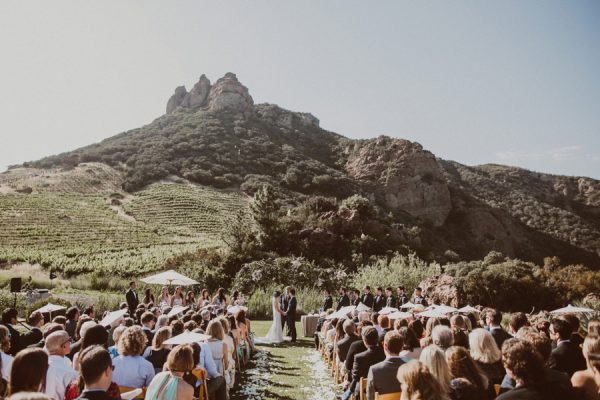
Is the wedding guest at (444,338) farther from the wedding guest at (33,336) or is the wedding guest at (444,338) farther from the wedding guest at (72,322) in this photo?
the wedding guest at (72,322)

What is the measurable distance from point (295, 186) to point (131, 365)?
6782 cm

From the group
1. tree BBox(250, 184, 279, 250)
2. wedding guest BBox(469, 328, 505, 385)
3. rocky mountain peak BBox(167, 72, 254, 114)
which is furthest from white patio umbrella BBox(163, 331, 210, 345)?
rocky mountain peak BBox(167, 72, 254, 114)

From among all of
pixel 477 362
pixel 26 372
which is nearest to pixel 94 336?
pixel 26 372

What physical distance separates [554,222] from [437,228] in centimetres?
2691

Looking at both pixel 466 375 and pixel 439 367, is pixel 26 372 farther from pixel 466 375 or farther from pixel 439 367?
pixel 466 375

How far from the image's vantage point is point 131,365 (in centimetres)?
503

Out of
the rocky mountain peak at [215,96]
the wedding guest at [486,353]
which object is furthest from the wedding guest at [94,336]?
the rocky mountain peak at [215,96]

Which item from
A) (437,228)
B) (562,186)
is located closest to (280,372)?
(437,228)

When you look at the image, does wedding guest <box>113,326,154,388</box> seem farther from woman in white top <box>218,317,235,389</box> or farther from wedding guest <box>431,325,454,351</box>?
wedding guest <box>431,325,454,351</box>

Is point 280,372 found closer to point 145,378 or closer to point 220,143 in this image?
point 145,378

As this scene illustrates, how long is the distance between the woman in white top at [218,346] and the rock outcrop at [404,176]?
6702 cm

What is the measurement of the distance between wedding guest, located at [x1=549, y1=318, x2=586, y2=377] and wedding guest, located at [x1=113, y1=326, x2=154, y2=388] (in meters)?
5.23

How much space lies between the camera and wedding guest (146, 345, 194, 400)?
13.9ft

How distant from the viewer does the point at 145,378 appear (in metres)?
5.04
